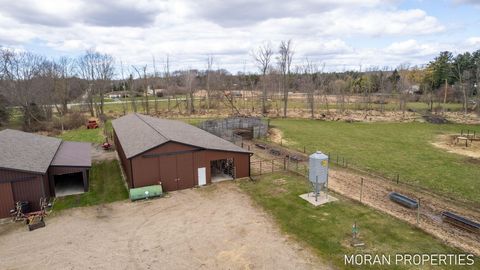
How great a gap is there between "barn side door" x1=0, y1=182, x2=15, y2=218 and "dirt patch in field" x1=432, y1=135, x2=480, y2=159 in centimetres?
3754

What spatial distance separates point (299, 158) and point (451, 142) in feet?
65.3

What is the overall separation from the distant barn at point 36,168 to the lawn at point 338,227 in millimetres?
13005

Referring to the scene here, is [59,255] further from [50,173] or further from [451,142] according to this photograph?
[451,142]

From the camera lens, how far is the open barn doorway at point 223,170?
24.6 m

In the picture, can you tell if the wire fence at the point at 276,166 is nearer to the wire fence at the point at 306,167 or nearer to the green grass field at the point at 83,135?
the wire fence at the point at 306,167

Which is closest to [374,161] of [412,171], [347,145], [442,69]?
[412,171]

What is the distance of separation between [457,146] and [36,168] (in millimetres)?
39332

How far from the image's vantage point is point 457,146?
34.2 meters

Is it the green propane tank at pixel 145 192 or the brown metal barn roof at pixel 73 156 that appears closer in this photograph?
the green propane tank at pixel 145 192

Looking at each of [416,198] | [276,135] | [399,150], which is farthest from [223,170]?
[399,150]

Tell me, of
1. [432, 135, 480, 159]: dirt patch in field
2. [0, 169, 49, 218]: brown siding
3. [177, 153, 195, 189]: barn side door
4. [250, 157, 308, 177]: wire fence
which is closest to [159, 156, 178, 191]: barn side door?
[177, 153, 195, 189]: barn side door

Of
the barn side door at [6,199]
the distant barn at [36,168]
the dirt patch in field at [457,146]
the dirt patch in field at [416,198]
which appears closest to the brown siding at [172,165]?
the distant barn at [36,168]

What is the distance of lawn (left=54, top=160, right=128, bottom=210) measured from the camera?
67.2 ft

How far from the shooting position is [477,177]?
79.0ft
